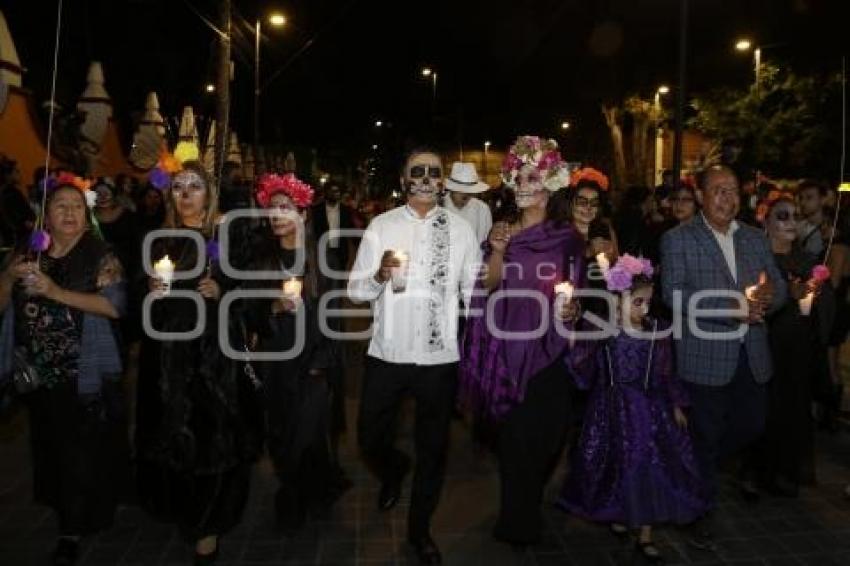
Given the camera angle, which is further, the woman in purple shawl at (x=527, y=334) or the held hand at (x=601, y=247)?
the held hand at (x=601, y=247)

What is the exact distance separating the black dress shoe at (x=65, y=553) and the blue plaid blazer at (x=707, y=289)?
148 inches

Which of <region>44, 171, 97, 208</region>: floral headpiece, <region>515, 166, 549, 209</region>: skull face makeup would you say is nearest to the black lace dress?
<region>44, 171, 97, 208</region>: floral headpiece

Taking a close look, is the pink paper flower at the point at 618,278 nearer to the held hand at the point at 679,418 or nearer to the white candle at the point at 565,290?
the white candle at the point at 565,290

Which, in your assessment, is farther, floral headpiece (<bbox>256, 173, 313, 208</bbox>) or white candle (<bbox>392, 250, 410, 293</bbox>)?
floral headpiece (<bbox>256, 173, 313, 208</bbox>)

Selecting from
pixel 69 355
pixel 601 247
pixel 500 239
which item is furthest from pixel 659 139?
pixel 69 355

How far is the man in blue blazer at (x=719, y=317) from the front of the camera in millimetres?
4918

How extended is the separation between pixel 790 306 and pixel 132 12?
115 feet

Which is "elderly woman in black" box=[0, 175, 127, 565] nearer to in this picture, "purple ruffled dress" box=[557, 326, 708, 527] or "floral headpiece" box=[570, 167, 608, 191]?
"purple ruffled dress" box=[557, 326, 708, 527]

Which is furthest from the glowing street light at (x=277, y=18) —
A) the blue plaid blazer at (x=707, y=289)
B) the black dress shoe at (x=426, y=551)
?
the black dress shoe at (x=426, y=551)

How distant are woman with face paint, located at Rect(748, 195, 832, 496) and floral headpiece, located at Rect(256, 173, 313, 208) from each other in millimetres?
3256

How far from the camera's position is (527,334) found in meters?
→ 4.62

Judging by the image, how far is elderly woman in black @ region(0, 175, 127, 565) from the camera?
4531mm

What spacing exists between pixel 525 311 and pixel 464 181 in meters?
3.78

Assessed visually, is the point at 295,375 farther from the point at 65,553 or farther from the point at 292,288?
the point at 65,553
